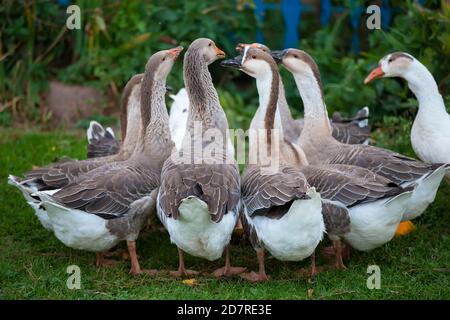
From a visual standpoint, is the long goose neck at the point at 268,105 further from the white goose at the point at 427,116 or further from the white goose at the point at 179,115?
the white goose at the point at 179,115

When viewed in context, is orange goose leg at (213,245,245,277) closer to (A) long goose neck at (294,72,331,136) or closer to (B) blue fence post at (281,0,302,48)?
(A) long goose neck at (294,72,331,136)

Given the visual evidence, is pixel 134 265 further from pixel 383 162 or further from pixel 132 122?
pixel 383 162

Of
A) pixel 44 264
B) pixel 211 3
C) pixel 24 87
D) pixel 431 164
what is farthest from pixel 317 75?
pixel 24 87

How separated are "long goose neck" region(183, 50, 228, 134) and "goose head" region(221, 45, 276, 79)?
11.4 inches

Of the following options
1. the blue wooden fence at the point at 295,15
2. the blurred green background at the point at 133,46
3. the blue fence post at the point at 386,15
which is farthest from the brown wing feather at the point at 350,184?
the blue wooden fence at the point at 295,15

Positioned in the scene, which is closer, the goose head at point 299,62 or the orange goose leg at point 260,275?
the orange goose leg at point 260,275

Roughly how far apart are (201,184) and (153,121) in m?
1.14

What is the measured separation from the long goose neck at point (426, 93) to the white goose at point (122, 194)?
2095 mm

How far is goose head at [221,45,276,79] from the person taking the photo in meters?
5.79

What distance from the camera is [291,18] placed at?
990cm

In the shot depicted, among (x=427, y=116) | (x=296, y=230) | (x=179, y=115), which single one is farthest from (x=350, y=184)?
(x=179, y=115)

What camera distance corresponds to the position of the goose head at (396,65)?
20.0 feet

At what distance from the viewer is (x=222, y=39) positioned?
911cm

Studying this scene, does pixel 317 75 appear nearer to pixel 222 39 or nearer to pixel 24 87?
pixel 222 39
